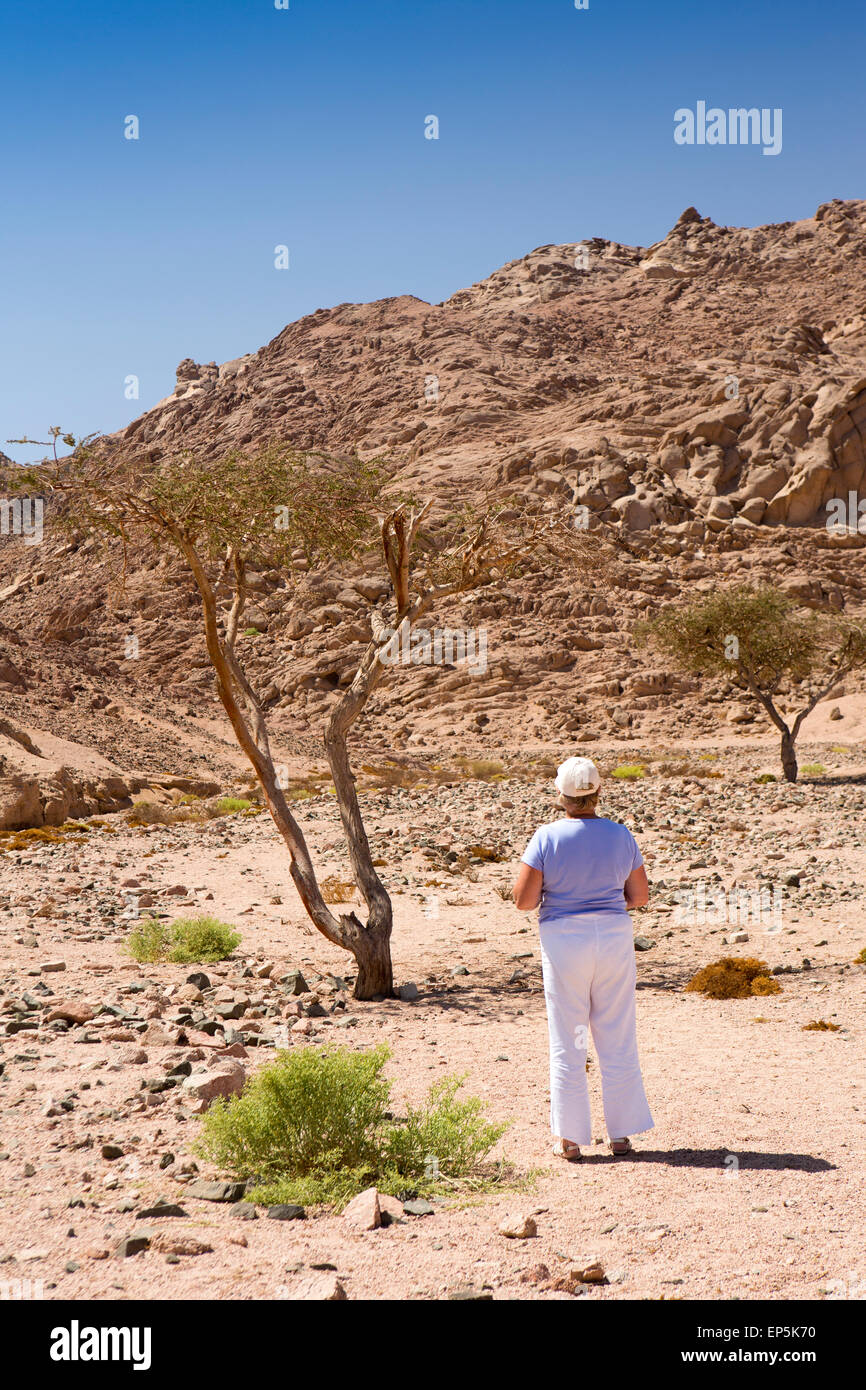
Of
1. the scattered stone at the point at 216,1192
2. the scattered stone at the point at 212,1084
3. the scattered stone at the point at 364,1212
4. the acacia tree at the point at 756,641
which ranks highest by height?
the acacia tree at the point at 756,641

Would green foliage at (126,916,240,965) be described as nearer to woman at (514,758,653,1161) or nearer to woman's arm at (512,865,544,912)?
woman at (514,758,653,1161)

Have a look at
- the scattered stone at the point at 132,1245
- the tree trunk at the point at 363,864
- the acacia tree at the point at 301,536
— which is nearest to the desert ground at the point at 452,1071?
the scattered stone at the point at 132,1245

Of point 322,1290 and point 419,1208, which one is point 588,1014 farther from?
point 322,1290

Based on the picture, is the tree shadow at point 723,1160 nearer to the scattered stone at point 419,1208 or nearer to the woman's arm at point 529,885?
the scattered stone at point 419,1208

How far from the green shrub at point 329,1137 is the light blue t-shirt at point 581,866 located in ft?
3.20

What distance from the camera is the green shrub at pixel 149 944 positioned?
29.9ft

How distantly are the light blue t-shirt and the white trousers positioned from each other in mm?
55

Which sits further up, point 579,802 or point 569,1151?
point 579,802

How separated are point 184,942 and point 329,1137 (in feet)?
18.1

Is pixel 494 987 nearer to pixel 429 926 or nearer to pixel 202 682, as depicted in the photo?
pixel 429 926


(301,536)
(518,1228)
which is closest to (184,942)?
(301,536)

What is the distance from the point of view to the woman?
13.9 feet

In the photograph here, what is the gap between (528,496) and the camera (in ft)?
155
